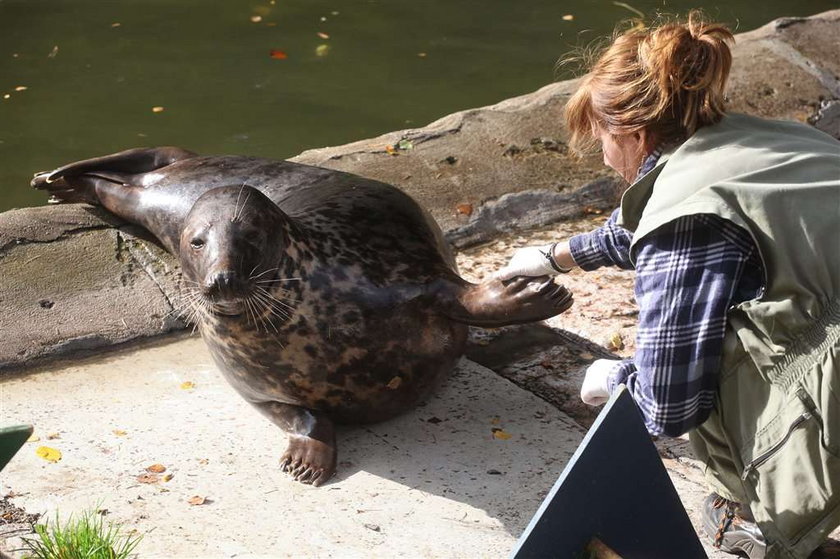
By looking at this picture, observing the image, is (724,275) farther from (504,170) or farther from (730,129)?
(504,170)

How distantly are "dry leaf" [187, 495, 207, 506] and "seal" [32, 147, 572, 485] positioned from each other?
305 mm

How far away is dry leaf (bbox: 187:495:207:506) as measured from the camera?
359cm

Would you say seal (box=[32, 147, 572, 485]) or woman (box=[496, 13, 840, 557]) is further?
seal (box=[32, 147, 572, 485])

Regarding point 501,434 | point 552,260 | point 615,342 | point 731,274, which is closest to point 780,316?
point 731,274

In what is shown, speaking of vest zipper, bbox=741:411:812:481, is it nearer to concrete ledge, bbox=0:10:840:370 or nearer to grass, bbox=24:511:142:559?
grass, bbox=24:511:142:559

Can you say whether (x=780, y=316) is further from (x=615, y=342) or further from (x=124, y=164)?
(x=124, y=164)

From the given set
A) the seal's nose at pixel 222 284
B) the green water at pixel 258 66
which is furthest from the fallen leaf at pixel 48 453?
the green water at pixel 258 66

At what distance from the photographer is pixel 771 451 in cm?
283

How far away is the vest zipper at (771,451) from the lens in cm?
276

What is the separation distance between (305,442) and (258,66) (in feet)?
17.8

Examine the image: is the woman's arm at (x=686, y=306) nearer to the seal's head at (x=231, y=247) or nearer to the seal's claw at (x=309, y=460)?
the seal's claw at (x=309, y=460)

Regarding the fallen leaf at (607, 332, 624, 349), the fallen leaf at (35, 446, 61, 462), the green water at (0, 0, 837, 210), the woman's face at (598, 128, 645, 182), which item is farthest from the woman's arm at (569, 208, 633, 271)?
the green water at (0, 0, 837, 210)

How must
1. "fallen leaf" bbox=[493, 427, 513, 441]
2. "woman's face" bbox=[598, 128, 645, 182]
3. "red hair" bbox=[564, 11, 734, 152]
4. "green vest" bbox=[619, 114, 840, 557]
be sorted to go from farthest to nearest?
1. "fallen leaf" bbox=[493, 427, 513, 441]
2. "woman's face" bbox=[598, 128, 645, 182]
3. "red hair" bbox=[564, 11, 734, 152]
4. "green vest" bbox=[619, 114, 840, 557]

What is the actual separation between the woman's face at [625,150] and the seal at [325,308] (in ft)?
2.69
